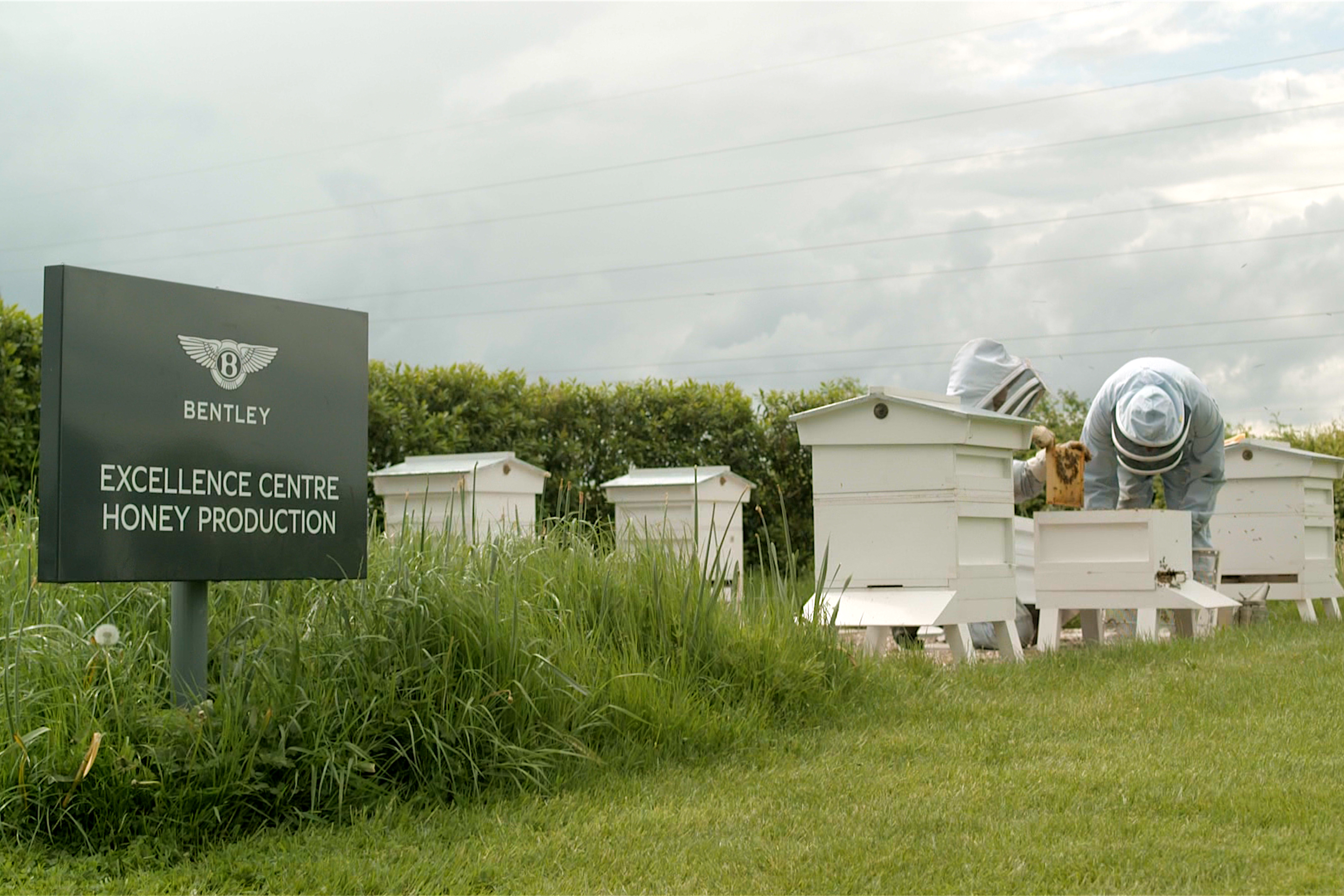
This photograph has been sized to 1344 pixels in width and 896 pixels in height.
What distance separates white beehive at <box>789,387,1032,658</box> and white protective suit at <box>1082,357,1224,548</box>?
1995mm

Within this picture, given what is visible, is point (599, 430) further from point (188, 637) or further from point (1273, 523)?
point (188, 637)

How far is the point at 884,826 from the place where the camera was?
12.3ft

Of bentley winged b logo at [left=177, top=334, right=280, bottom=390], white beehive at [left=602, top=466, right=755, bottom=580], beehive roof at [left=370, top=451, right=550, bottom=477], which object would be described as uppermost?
bentley winged b logo at [left=177, top=334, right=280, bottom=390]

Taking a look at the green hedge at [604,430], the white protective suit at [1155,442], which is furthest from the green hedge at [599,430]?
the white protective suit at [1155,442]

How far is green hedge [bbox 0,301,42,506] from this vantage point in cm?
836

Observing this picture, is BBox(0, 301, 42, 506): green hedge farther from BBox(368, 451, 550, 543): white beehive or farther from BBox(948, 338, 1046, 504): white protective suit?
BBox(948, 338, 1046, 504): white protective suit

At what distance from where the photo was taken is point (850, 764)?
4480 millimetres

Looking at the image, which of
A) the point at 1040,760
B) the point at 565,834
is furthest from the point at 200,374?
the point at 1040,760

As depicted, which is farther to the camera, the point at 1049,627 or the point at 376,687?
the point at 1049,627

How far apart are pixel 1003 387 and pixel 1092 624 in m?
1.99

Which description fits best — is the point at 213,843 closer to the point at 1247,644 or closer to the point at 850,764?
the point at 850,764

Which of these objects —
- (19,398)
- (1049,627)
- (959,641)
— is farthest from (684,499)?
(19,398)

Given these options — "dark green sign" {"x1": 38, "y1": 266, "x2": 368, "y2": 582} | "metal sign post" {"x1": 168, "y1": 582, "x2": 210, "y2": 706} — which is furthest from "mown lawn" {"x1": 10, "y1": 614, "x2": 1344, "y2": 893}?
"dark green sign" {"x1": 38, "y1": 266, "x2": 368, "y2": 582}

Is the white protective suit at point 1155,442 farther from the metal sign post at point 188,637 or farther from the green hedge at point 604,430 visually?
the metal sign post at point 188,637
